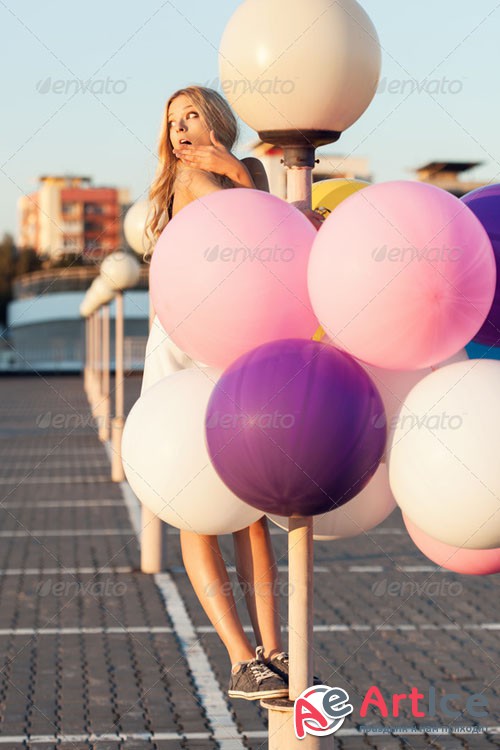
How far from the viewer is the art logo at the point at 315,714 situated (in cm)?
404

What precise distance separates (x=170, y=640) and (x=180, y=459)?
4.84m

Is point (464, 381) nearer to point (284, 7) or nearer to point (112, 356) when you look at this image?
point (284, 7)

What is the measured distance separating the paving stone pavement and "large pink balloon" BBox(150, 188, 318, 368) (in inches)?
119

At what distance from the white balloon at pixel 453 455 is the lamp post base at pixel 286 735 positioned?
785 mm

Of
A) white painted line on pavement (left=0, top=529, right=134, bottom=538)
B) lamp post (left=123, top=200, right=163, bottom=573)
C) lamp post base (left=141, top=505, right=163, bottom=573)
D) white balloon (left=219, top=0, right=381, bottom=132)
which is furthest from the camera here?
white painted line on pavement (left=0, top=529, right=134, bottom=538)

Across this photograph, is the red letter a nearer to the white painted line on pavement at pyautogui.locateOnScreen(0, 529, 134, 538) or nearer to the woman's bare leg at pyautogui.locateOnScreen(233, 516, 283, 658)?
the woman's bare leg at pyautogui.locateOnScreen(233, 516, 283, 658)

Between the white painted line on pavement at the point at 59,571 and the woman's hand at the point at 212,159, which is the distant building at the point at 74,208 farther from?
the woman's hand at the point at 212,159

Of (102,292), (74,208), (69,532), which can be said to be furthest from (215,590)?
(74,208)

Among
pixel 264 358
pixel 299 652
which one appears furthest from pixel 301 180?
pixel 299 652

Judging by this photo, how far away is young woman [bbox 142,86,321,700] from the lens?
439 cm

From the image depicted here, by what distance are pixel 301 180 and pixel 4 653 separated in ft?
16.0
